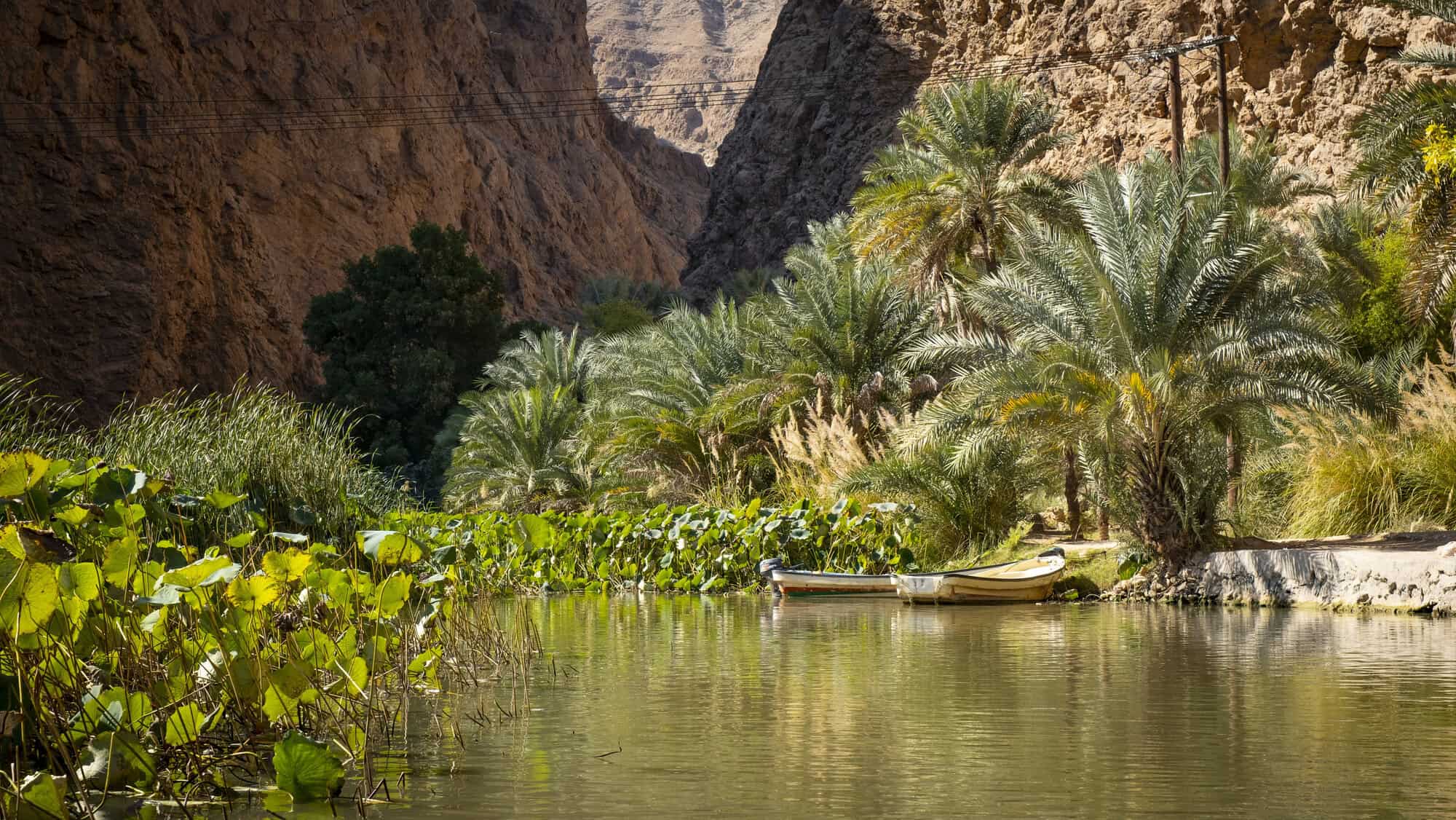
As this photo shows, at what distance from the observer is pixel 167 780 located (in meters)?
5.31

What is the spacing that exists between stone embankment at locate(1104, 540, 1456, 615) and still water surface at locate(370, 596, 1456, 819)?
4.07 feet

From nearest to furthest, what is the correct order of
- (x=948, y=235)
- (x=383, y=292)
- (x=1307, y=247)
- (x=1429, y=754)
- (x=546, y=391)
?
(x=1429, y=754) < (x=948, y=235) < (x=1307, y=247) < (x=546, y=391) < (x=383, y=292)

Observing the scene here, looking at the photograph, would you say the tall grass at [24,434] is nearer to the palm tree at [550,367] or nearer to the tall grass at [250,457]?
the tall grass at [250,457]

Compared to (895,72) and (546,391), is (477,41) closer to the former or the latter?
(895,72)

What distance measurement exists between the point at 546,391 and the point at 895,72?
1147 inches

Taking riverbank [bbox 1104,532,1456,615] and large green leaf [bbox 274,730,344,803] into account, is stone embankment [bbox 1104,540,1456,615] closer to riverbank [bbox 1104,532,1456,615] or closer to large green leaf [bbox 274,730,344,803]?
riverbank [bbox 1104,532,1456,615]

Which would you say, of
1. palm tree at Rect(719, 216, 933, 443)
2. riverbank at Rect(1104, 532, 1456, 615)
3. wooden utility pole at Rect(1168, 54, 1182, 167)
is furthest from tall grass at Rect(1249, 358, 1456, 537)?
wooden utility pole at Rect(1168, 54, 1182, 167)

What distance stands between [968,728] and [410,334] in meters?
41.8

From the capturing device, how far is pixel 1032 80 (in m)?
47.9

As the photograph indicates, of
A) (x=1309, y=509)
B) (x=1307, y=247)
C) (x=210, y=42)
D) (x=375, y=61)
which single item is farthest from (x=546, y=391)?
(x=375, y=61)

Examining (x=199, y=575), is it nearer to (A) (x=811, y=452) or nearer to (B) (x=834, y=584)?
(B) (x=834, y=584)

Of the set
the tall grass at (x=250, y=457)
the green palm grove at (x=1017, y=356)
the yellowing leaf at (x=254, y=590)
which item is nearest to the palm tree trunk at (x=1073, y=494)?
the green palm grove at (x=1017, y=356)

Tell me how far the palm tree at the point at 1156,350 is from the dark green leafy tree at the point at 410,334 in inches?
1201

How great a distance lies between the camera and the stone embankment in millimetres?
13039
